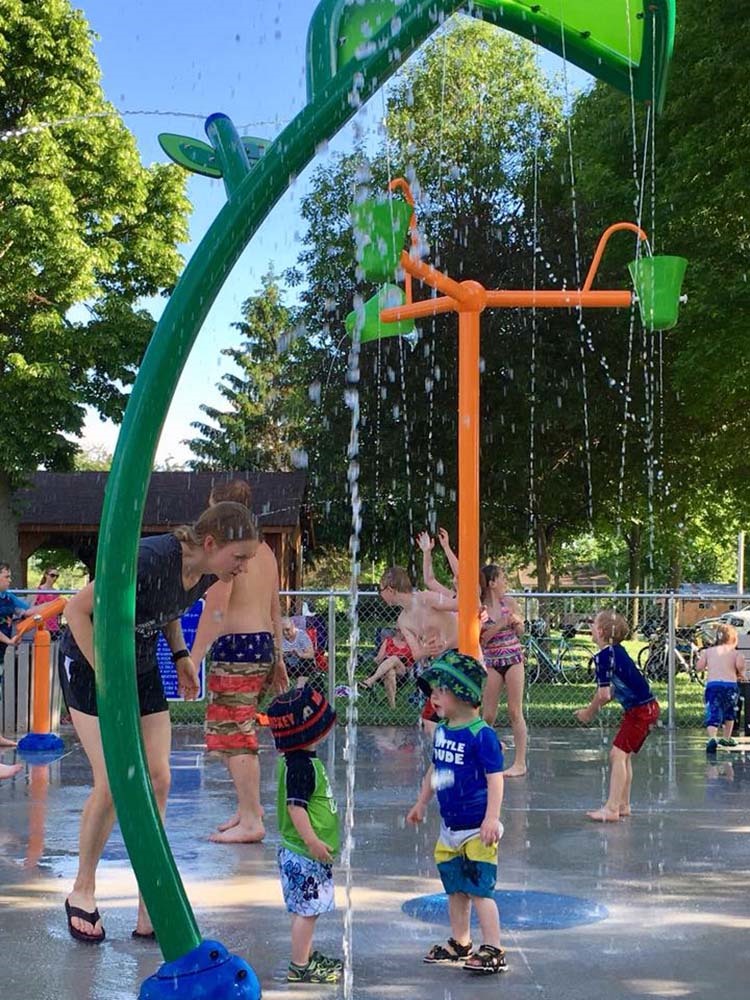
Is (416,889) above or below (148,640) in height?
below

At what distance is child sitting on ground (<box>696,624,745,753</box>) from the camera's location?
1276 cm

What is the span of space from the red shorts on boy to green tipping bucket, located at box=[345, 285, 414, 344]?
9.79 ft

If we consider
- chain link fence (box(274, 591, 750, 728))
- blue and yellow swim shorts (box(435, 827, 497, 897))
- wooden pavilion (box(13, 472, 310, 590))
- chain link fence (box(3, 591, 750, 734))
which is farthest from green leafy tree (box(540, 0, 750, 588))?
blue and yellow swim shorts (box(435, 827, 497, 897))

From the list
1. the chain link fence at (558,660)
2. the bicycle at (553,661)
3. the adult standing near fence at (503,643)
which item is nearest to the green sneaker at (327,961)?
the adult standing near fence at (503,643)

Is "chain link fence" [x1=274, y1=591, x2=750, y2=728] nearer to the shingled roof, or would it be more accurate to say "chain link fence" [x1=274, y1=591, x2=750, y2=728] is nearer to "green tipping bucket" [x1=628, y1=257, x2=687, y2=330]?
"green tipping bucket" [x1=628, y1=257, x2=687, y2=330]

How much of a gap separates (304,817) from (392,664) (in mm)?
11870

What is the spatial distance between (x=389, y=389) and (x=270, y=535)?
7.63 metres

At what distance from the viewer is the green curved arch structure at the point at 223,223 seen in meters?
4.61

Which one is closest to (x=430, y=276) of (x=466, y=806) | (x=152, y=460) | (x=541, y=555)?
(x=152, y=460)

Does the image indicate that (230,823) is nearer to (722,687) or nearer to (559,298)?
(559,298)

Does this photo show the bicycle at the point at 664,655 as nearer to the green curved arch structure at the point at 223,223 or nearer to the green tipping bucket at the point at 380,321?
the green tipping bucket at the point at 380,321

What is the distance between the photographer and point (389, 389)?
95.3 feet

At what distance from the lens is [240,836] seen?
25.2 ft

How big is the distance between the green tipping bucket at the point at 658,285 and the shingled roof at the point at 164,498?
81.4 ft
